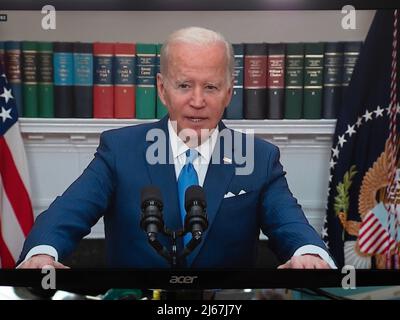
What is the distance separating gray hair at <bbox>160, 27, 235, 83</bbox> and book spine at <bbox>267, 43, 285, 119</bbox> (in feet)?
0.30

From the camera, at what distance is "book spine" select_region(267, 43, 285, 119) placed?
1.38m

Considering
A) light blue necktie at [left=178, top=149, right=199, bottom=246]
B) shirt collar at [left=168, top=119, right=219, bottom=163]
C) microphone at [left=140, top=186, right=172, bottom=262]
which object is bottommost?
microphone at [left=140, top=186, right=172, bottom=262]

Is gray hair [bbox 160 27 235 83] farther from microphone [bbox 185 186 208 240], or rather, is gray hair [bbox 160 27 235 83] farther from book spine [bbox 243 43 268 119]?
microphone [bbox 185 186 208 240]

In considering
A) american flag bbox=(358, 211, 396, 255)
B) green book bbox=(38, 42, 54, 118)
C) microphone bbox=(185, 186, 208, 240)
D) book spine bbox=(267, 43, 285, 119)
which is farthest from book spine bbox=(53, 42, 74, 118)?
american flag bbox=(358, 211, 396, 255)

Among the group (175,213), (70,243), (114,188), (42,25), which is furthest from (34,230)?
(42,25)

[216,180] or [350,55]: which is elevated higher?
[350,55]

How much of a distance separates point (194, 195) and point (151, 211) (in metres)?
0.10

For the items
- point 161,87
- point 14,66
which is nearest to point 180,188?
point 161,87

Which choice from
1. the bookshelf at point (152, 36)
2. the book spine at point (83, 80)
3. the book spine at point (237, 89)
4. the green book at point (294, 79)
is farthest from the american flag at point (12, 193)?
the green book at point (294, 79)

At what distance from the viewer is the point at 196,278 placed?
56.4 inches

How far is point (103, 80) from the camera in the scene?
1382 mm

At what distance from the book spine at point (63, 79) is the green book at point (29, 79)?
0.05 m

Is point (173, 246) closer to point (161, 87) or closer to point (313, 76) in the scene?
point (161, 87)
